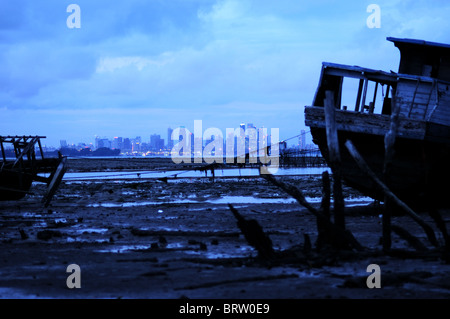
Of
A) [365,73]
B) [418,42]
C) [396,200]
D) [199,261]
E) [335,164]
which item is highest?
[418,42]

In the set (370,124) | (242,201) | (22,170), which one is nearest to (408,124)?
(370,124)

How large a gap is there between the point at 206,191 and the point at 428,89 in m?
18.1

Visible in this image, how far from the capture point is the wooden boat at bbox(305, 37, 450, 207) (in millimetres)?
17297

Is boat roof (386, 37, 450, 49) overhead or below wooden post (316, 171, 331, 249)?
overhead

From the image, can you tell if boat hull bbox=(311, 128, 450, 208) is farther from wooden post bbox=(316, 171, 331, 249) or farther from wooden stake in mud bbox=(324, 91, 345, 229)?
wooden post bbox=(316, 171, 331, 249)

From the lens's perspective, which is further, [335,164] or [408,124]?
[408,124]

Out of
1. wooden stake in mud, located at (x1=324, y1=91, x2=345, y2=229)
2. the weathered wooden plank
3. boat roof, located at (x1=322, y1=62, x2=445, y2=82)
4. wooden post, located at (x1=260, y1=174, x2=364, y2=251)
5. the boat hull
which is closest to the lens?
wooden post, located at (x1=260, y1=174, x2=364, y2=251)

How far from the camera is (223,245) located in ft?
42.4

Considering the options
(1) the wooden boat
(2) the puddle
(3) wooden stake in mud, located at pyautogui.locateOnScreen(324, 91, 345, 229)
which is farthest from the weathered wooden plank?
(2) the puddle

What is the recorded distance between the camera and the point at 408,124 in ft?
56.7

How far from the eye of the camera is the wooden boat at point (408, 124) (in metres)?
17.3

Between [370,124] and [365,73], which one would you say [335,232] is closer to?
[370,124]
